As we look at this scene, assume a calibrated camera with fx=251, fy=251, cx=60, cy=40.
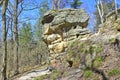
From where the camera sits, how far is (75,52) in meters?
10.8

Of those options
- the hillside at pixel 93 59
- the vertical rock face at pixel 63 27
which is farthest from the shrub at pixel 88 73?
the vertical rock face at pixel 63 27

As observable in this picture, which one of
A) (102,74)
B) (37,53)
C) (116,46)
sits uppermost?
(116,46)

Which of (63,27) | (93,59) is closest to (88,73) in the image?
(93,59)

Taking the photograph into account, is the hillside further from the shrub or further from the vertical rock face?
the vertical rock face

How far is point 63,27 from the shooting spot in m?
19.4

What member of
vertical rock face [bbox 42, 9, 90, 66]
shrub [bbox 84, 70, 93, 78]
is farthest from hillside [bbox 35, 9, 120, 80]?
vertical rock face [bbox 42, 9, 90, 66]

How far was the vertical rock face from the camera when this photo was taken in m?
19.0

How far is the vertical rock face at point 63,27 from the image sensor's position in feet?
62.2

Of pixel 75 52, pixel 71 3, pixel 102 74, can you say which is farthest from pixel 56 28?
pixel 71 3

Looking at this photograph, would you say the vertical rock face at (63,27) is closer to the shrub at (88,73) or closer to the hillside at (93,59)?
the hillside at (93,59)

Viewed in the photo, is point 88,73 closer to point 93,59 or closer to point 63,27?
point 93,59

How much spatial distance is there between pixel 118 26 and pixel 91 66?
2902mm

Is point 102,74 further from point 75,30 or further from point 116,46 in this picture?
point 75,30

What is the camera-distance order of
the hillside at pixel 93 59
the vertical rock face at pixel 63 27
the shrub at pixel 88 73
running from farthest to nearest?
the vertical rock face at pixel 63 27
the shrub at pixel 88 73
the hillside at pixel 93 59
